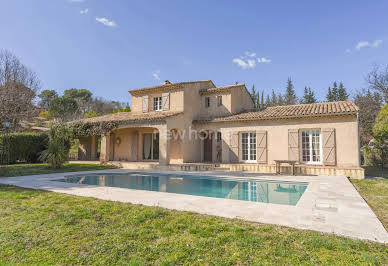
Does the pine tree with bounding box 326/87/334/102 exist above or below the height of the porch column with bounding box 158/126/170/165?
above

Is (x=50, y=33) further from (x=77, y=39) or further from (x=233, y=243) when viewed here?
(x=233, y=243)

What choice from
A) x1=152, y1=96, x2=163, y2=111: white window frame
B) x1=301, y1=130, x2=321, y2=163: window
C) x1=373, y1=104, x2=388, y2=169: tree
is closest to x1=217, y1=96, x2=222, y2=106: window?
x1=152, y1=96, x2=163, y2=111: white window frame

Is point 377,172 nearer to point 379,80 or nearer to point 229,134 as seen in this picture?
point 229,134

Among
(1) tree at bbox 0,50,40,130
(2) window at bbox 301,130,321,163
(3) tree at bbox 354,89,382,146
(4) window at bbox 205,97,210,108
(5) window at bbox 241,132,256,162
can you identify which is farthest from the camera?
(3) tree at bbox 354,89,382,146

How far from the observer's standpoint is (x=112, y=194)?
627cm

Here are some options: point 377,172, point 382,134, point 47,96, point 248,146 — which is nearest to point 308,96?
point 382,134

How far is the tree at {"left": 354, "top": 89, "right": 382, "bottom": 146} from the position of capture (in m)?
22.8

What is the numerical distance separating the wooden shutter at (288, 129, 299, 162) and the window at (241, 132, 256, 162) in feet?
7.14

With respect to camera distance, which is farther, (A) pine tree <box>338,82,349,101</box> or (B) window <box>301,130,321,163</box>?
(A) pine tree <box>338,82,349,101</box>

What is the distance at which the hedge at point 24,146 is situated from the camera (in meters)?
16.2

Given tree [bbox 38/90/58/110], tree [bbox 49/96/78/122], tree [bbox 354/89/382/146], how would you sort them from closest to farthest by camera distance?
1. tree [bbox 354/89/382/146]
2. tree [bbox 49/96/78/122]
3. tree [bbox 38/90/58/110]

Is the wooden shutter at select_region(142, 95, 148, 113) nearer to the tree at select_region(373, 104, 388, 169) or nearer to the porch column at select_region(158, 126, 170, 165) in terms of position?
the porch column at select_region(158, 126, 170, 165)

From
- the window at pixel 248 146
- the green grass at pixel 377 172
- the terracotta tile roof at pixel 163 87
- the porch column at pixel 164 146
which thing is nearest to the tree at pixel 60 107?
the terracotta tile roof at pixel 163 87

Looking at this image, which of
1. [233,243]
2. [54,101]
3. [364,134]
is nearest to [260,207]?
[233,243]
